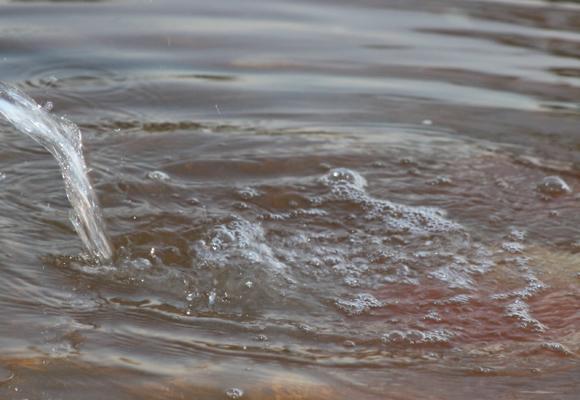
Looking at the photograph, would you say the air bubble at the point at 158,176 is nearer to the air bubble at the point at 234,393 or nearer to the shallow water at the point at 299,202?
the shallow water at the point at 299,202

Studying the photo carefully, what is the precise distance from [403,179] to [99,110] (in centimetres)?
130

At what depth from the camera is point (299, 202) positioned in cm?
418

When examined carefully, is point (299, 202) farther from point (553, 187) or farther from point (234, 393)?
point (234, 393)

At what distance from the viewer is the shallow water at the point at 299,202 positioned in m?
3.13

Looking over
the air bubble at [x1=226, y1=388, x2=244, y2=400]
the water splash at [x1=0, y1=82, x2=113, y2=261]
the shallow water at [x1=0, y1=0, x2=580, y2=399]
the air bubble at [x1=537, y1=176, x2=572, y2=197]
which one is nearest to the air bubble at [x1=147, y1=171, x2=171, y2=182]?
the shallow water at [x1=0, y1=0, x2=580, y2=399]

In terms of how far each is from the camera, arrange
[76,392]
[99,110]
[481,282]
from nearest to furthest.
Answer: [76,392] → [481,282] → [99,110]

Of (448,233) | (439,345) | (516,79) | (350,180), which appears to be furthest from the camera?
(516,79)

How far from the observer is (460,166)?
455 centimetres

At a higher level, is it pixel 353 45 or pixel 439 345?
pixel 353 45

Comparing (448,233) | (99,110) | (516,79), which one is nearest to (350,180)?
(448,233)

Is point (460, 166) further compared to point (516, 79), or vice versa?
point (516, 79)

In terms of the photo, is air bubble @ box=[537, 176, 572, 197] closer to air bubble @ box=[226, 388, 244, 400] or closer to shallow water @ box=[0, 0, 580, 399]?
shallow water @ box=[0, 0, 580, 399]

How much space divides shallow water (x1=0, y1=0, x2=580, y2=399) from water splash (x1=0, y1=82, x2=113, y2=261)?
74mm

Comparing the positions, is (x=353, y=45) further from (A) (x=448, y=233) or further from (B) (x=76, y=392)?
(B) (x=76, y=392)
